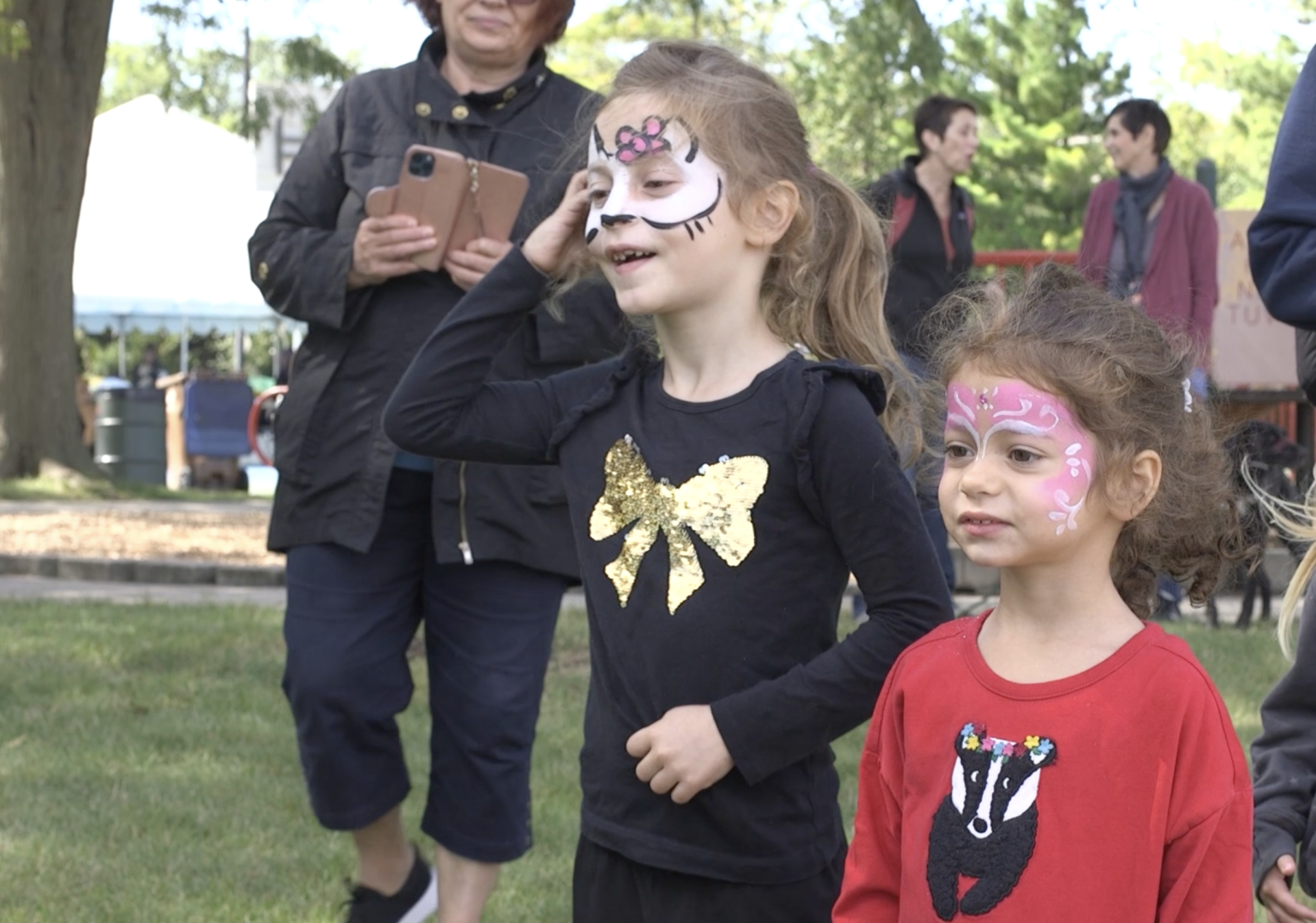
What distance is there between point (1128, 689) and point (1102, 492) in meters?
0.27

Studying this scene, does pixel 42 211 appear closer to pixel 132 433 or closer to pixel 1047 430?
pixel 132 433

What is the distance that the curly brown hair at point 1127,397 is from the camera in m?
2.36

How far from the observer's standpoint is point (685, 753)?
273 cm

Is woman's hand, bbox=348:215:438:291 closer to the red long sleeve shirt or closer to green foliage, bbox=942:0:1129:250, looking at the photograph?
the red long sleeve shirt

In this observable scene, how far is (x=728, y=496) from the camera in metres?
2.82

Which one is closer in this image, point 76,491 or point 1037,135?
point 76,491

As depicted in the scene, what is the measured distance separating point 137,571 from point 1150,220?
6.54 m

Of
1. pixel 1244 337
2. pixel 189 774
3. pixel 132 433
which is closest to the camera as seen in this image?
pixel 189 774

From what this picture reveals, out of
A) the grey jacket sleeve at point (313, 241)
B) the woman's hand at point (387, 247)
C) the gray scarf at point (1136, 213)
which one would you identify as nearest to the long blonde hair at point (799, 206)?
the woman's hand at point (387, 247)

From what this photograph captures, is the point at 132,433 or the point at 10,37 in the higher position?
the point at 10,37

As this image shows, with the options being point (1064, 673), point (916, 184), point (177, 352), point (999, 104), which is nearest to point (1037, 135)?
point (999, 104)

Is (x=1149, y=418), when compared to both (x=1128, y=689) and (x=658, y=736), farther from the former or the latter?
(x=658, y=736)

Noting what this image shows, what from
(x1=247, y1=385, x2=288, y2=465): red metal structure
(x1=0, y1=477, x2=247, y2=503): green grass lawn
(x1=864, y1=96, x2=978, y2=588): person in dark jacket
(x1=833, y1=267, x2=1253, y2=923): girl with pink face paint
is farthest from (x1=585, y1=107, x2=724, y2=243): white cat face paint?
(x1=247, y1=385, x2=288, y2=465): red metal structure

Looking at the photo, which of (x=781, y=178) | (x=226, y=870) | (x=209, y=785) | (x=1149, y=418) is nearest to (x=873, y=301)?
(x=781, y=178)
